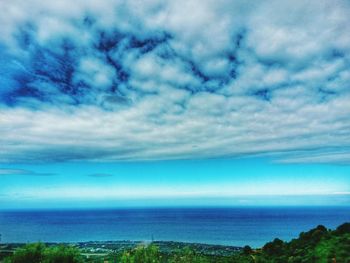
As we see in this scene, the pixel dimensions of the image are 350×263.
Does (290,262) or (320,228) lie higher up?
(320,228)

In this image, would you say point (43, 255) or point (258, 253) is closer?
point (43, 255)

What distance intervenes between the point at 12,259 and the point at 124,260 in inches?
310

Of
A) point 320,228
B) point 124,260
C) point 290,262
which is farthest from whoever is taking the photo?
point 320,228

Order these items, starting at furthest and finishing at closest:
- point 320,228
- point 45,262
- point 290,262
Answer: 1. point 320,228
2. point 45,262
3. point 290,262

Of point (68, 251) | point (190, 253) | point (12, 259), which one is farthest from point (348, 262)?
point (12, 259)

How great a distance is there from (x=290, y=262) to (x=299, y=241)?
3.52 meters

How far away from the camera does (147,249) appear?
58.5 feet

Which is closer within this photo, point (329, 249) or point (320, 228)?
point (329, 249)

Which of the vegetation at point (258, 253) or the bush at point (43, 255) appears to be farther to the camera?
the bush at point (43, 255)

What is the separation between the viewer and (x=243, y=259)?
18047 mm

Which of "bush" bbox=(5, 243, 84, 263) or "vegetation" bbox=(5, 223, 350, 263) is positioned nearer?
"vegetation" bbox=(5, 223, 350, 263)

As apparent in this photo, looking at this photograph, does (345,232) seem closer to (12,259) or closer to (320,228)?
(320,228)

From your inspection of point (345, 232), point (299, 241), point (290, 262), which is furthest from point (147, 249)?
point (345, 232)

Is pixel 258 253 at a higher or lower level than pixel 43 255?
lower
